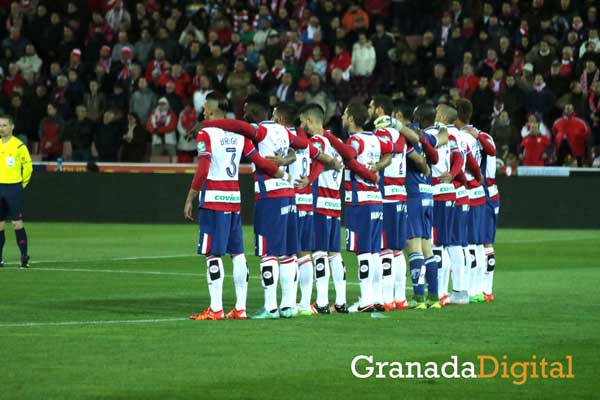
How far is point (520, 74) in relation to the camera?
104 feet

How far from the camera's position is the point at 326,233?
14797 mm

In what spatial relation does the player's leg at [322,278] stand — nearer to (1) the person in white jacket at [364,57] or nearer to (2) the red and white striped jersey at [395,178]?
(2) the red and white striped jersey at [395,178]

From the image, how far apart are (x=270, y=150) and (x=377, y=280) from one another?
80.7 inches

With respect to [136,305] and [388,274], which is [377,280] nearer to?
[388,274]

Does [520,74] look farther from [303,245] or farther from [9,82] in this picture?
[303,245]

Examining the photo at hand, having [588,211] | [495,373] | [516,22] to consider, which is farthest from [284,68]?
[495,373]

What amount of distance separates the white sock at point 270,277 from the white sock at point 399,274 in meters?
1.77

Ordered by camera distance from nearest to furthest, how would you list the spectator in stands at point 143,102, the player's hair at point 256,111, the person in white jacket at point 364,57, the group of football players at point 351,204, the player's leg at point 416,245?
1. the group of football players at point 351,204
2. the player's hair at point 256,111
3. the player's leg at point 416,245
4. the person in white jacket at point 364,57
5. the spectator in stands at point 143,102

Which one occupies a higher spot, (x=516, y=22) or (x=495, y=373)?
(x=516, y=22)

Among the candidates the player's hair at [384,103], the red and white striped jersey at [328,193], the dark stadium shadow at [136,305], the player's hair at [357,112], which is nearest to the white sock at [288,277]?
the red and white striped jersey at [328,193]

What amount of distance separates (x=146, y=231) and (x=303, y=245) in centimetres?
1556

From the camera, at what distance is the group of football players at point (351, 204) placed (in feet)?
45.7

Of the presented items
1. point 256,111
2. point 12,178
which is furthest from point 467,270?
point 12,178

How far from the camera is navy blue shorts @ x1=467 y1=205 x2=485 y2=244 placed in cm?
1670
